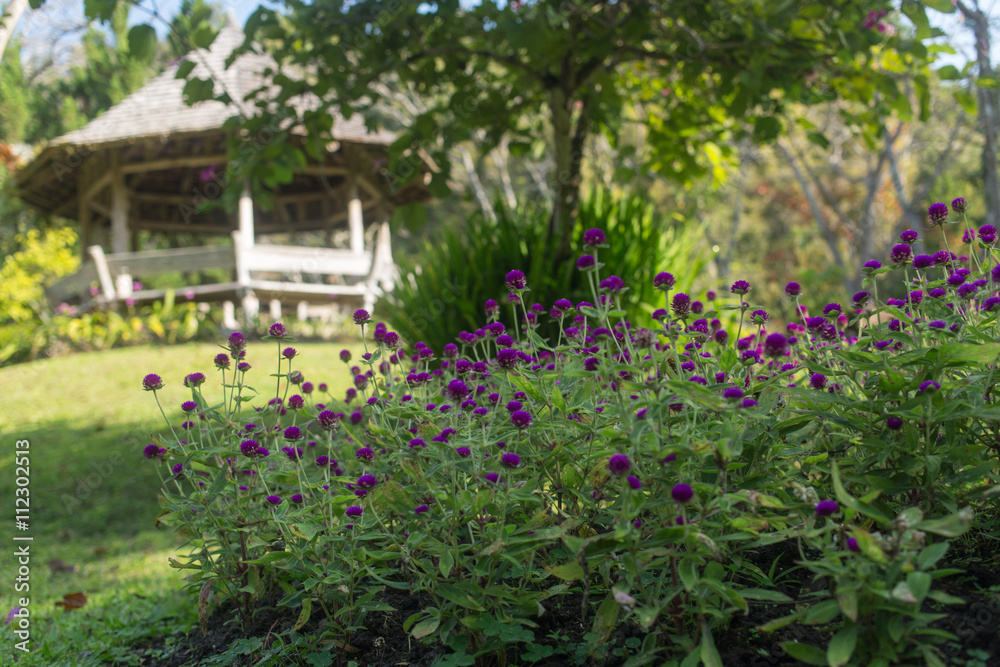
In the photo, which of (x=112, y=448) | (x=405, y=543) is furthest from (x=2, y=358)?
(x=405, y=543)

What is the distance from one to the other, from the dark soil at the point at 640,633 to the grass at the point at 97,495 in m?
0.48

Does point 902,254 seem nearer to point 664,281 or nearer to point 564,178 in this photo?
point 664,281

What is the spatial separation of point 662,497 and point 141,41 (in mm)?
3126

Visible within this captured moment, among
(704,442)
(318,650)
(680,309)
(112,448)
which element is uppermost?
(680,309)

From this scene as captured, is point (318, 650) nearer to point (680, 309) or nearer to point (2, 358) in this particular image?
point (680, 309)

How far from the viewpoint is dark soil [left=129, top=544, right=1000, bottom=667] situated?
130cm

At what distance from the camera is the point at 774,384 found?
160 cm

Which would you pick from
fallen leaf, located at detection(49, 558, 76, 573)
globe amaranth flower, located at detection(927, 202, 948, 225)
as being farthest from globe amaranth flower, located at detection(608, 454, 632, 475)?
fallen leaf, located at detection(49, 558, 76, 573)

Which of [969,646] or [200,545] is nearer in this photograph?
[969,646]

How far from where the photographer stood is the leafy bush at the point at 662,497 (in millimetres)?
1237

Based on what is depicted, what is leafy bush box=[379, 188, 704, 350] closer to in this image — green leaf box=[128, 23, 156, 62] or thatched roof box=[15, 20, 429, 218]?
green leaf box=[128, 23, 156, 62]

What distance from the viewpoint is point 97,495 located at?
5.38m

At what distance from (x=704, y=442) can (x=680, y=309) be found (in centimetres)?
47

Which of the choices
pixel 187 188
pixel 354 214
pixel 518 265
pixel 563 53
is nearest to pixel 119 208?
pixel 187 188
